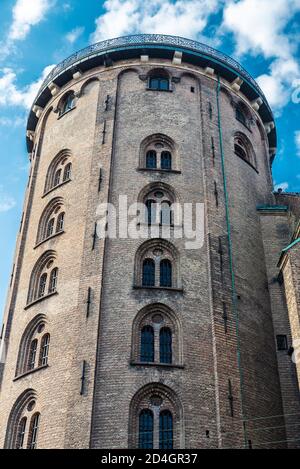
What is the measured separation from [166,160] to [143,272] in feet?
20.6

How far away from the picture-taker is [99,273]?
23.3 metres

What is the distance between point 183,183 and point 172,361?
8.30m

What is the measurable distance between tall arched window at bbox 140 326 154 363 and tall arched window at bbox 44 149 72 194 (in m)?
9.39

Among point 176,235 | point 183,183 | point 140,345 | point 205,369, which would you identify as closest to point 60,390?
point 140,345

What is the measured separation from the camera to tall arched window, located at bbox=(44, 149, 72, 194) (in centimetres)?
2896

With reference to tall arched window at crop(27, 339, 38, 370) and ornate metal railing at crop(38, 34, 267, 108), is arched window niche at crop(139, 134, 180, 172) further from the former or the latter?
tall arched window at crop(27, 339, 38, 370)

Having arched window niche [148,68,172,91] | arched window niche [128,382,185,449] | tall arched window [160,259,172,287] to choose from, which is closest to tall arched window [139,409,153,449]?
arched window niche [128,382,185,449]

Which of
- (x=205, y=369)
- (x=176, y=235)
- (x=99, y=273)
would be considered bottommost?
(x=205, y=369)

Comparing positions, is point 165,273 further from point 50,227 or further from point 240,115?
point 240,115

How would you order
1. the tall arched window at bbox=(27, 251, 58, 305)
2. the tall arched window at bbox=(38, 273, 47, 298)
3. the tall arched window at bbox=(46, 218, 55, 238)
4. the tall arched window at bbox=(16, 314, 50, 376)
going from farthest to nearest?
1. the tall arched window at bbox=(46, 218, 55, 238)
2. the tall arched window at bbox=(38, 273, 47, 298)
3. the tall arched window at bbox=(27, 251, 58, 305)
4. the tall arched window at bbox=(16, 314, 50, 376)

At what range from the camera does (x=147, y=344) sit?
22.2m

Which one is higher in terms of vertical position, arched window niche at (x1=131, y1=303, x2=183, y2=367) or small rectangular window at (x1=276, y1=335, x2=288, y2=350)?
small rectangular window at (x1=276, y1=335, x2=288, y2=350)
